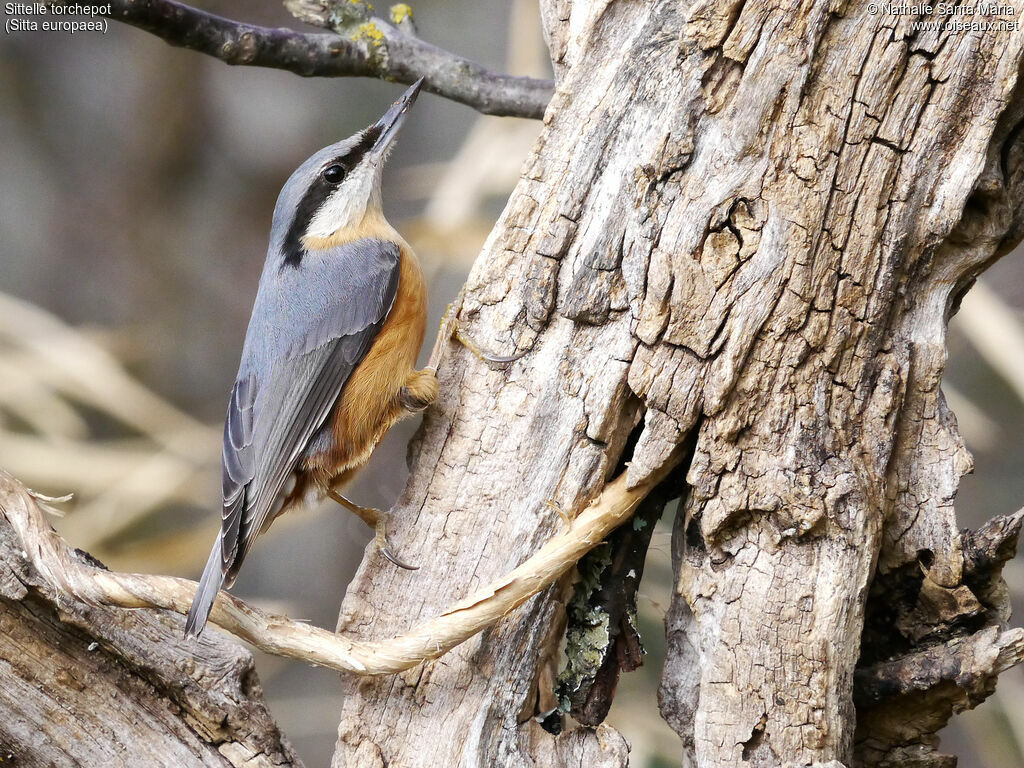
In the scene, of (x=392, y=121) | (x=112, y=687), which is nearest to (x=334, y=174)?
(x=392, y=121)

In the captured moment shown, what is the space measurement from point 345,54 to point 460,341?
1026 mm

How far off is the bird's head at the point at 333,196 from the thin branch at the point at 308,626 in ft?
3.75

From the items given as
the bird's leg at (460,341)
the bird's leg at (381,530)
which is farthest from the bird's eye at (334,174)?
the bird's leg at (381,530)

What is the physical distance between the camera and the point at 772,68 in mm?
1824

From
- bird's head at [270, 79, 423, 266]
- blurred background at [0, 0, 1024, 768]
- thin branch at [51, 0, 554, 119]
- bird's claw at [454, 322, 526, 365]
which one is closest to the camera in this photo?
bird's claw at [454, 322, 526, 365]

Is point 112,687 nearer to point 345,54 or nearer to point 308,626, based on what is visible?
point 308,626

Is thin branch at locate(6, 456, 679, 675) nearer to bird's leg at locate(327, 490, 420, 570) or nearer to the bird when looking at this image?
bird's leg at locate(327, 490, 420, 570)

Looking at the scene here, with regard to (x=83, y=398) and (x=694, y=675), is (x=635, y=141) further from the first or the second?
(x=83, y=398)

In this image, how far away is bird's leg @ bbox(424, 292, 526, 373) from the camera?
6.83 feet

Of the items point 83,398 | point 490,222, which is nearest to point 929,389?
point 490,222

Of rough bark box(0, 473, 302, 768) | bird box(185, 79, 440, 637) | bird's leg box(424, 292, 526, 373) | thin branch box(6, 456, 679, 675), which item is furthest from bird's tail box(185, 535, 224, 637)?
bird's leg box(424, 292, 526, 373)

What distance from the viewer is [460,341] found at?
2.14m

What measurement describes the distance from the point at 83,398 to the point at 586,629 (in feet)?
9.67

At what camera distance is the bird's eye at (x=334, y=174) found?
9.06ft
